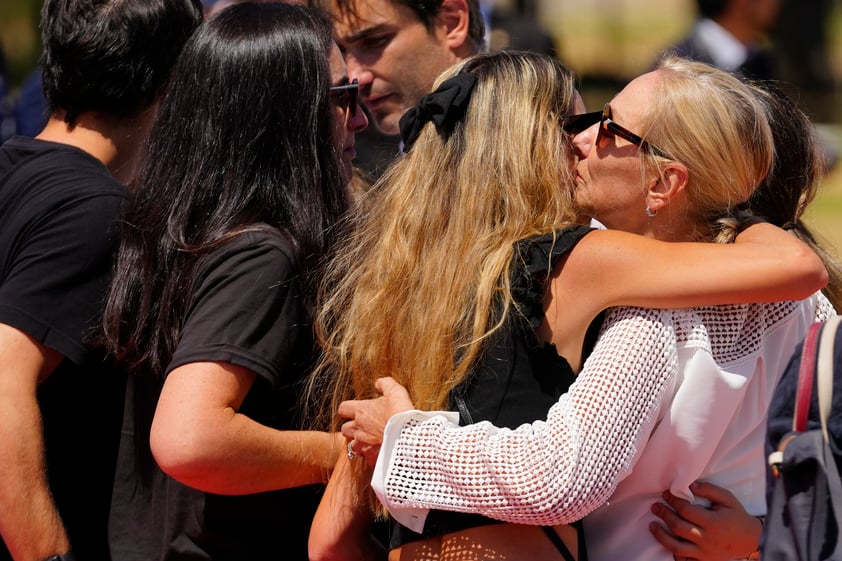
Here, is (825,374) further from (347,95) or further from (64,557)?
(64,557)

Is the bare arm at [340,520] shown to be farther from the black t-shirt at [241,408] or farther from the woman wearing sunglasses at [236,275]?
the black t-shirt at [241,408]

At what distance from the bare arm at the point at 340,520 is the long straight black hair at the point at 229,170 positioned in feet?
1.43

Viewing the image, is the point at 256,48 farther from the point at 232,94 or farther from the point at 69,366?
the point at 69,366

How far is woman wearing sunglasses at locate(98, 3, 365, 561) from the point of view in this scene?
2205 millimetres

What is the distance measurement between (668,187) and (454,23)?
67.2 inches

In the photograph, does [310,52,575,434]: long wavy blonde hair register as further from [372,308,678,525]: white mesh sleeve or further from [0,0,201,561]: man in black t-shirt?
[0,0,201,561]: man in black t-shirt

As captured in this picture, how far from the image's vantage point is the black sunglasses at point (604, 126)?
7.11 ft

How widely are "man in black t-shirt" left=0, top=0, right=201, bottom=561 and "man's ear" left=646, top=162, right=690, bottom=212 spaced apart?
1246mm

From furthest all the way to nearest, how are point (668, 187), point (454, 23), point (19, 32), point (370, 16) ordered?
point (19, 32) < point (454, 23) < point (370, 16) < point (668, 187)

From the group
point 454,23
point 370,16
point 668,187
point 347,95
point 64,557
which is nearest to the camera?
point 668,187

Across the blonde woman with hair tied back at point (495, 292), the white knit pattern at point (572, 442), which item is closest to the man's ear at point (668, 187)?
the blonde woman with hair tied back at point (495, 292)

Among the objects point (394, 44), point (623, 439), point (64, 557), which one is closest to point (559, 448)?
point (623, 439)

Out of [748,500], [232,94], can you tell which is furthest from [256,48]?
[748,500]

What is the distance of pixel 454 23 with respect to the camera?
144 inches
